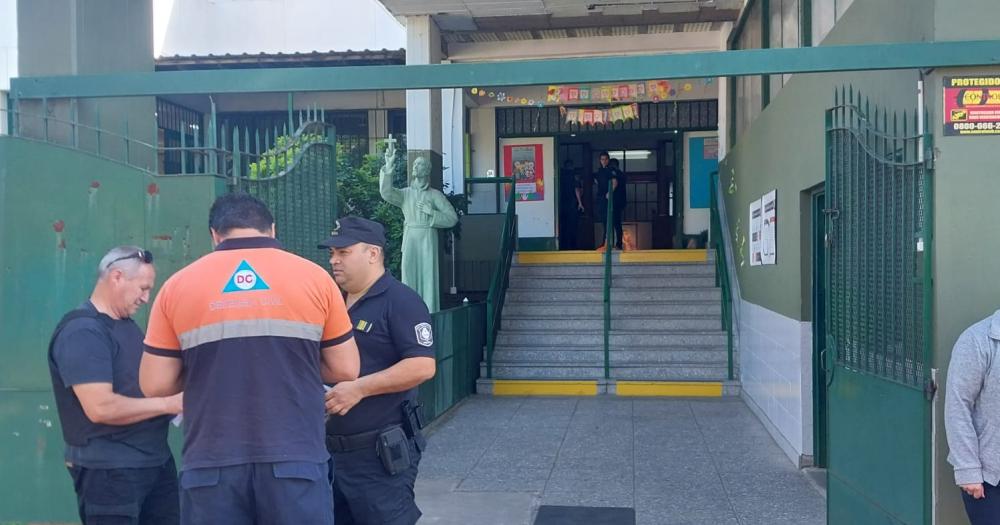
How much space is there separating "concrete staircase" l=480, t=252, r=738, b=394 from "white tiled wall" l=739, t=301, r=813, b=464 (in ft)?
3.30

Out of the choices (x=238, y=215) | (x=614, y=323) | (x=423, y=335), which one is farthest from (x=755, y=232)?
(x=238, y=215)

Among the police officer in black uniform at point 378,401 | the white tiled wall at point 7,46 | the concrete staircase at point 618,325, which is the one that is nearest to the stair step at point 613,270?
the concrete staircase at point 618,325

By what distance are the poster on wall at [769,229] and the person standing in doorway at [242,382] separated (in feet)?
18.2

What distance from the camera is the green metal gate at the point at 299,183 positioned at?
462cm

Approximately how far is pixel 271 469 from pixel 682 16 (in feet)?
33.0

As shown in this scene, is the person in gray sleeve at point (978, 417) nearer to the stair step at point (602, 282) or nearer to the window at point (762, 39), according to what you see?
the window at point (762, 39)

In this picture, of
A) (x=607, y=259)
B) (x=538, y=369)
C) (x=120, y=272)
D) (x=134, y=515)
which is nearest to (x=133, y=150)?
(x=120, y=272)

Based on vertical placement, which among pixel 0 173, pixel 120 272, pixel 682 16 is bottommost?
pixel 120 272

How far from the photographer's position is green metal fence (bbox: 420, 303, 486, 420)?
8648mm

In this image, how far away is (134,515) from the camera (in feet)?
11.4

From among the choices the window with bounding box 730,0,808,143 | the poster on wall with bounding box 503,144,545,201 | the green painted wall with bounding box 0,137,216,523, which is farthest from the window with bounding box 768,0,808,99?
the poster on wall with bounding box 503,144,545,201

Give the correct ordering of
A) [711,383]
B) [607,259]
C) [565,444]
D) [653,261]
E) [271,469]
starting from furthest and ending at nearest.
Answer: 1. [653,261]
2. [607,259]
3. [711,383]
4. [565,444]
5. [271,469]

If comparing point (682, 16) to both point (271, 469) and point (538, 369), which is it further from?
point (271, 469)

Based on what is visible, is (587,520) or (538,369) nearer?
(587,520)
